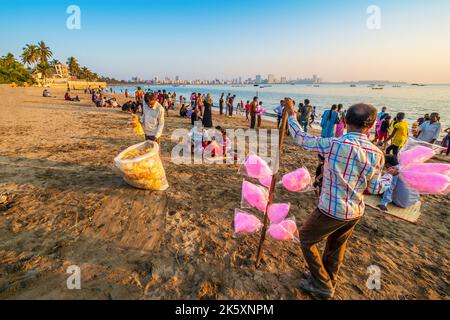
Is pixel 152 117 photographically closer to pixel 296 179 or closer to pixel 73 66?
pixel 296 179

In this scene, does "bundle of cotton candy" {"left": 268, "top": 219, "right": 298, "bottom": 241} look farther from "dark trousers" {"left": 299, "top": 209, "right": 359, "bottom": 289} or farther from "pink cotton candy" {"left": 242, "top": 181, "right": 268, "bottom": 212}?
"dark trousers" {"left": 299, "top": 209, "right": 359, "bottom": 289}

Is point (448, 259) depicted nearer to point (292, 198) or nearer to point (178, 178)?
point (292, 198)

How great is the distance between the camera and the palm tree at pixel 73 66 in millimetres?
92512

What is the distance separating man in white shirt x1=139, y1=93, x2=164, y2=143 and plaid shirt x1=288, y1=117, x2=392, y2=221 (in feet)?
→ 12.2

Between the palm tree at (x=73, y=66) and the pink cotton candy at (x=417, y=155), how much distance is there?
390 ft

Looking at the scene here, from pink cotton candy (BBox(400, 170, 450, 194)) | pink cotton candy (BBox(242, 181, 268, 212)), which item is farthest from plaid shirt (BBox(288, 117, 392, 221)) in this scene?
pink cotton candy (BBox(242, 181, 268, 212))

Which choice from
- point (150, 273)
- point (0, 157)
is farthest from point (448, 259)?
point (0, 157)

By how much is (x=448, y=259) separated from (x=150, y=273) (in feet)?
14.7

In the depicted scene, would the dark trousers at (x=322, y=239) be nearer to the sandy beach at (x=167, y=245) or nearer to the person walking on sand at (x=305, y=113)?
the sandy beach at (x=167, y=245)

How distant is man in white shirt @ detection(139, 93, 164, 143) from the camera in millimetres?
5105

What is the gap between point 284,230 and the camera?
3.38 m

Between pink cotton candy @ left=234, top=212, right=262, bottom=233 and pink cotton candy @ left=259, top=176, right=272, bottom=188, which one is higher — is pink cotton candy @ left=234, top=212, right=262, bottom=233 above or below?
A: below

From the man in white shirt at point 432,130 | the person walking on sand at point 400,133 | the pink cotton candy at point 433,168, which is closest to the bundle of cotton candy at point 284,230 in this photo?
the pink cotton candy at point 433,168

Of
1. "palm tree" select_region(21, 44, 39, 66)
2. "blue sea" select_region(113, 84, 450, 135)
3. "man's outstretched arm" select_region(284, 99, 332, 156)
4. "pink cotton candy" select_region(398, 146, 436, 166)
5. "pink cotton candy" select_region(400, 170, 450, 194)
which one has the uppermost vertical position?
"palm tree" select_region(21, 44, 39, 66)
